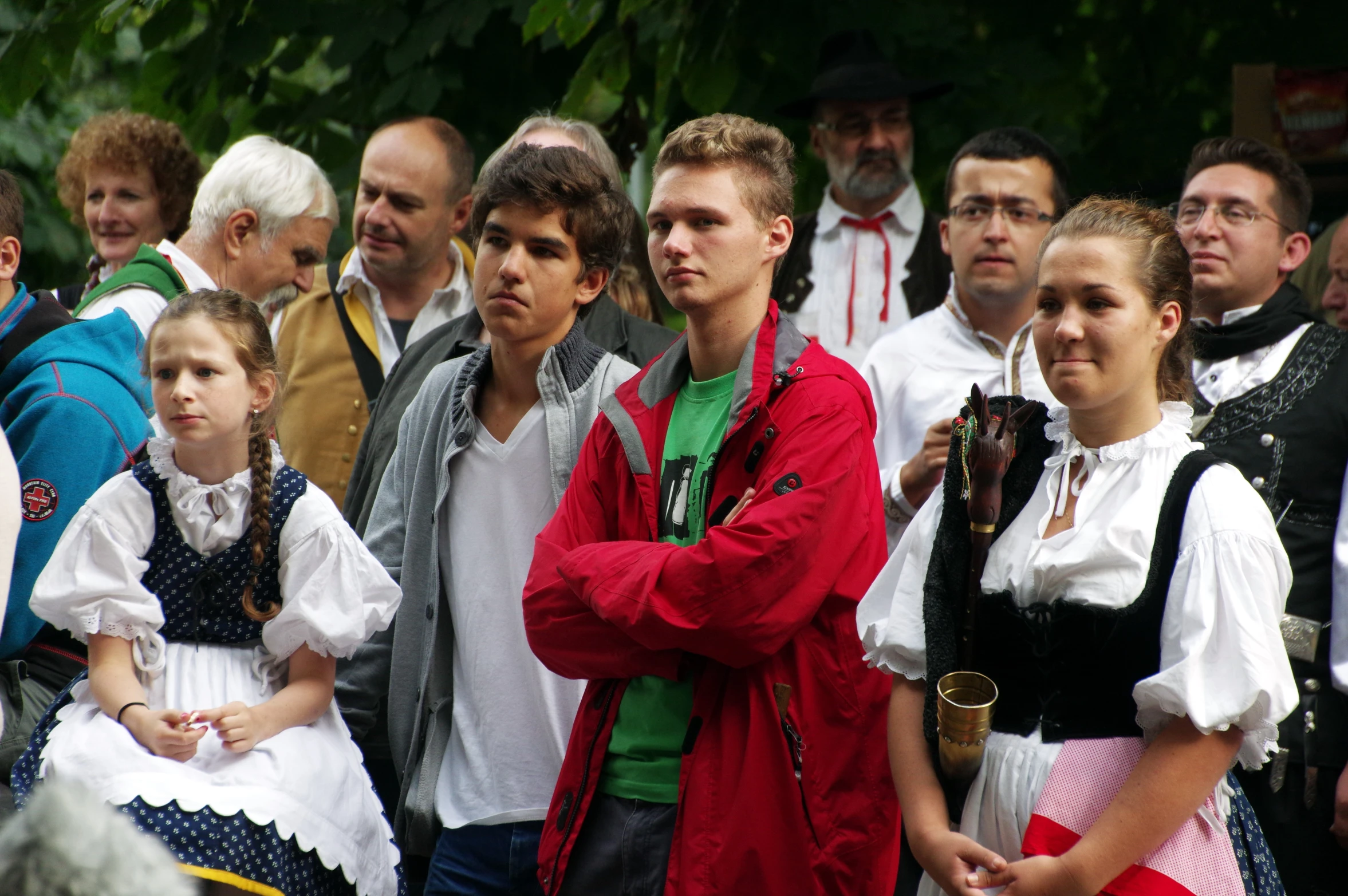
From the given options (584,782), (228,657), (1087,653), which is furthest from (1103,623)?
(228,657)

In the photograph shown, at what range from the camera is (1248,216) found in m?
3.85

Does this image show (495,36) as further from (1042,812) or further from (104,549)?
(1042,812)

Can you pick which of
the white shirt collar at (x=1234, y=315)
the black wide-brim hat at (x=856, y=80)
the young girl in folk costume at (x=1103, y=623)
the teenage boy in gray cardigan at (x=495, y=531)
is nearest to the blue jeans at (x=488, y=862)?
the teenage boy in gray cardigan at (x=495, y=531)

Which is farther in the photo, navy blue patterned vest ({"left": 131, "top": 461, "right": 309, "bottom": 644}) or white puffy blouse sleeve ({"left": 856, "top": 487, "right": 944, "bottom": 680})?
navy blue patterned vest ({"left": 131, "top": 461, "right": 309, "bottom": 644})

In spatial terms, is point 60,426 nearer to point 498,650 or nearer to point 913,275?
point 498,650

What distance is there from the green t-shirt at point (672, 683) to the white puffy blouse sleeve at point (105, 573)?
98 centimetres

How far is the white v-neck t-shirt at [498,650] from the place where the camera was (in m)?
3.27

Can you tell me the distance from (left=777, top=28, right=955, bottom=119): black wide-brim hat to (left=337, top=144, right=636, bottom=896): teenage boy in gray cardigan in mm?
1982

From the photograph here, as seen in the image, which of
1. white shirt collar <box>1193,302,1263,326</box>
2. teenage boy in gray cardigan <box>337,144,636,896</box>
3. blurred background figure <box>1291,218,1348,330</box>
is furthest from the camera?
blurred background figure <box>1291,218,1348,330</box>

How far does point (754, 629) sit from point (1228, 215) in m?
2.02

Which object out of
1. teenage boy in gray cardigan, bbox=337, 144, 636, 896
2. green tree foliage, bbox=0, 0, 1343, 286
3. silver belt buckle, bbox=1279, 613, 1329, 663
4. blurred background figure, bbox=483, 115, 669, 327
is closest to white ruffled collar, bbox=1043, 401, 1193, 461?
silver belt buckle, bbox=1279, 613, 1329, 663

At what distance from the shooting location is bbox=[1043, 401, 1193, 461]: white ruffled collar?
267 cm

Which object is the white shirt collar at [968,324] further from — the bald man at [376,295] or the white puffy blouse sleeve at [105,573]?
the white puffy blouse sleeve at [105,573]

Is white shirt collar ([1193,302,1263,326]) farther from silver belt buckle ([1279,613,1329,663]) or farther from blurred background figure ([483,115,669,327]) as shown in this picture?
blurred background figure ([483,115,669,327])
